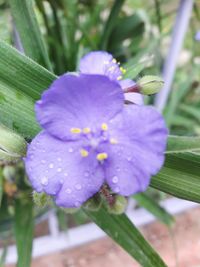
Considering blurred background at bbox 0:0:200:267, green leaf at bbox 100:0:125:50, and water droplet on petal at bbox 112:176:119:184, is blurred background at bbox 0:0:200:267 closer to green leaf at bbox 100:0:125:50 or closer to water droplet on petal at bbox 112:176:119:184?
green leaf at bbox 100:0:125:50

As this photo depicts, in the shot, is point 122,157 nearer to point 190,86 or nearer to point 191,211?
point 190,86

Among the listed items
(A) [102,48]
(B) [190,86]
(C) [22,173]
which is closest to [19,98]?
(C) [22,173]

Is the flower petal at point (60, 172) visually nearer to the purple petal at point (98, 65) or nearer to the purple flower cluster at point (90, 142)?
the purple flower cluster at point (90, 142)

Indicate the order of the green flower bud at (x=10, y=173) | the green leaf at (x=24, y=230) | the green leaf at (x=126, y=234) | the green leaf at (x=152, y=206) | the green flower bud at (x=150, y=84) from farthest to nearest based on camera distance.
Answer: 1. the green leaf at (x=152, y=206)
2. the green flower bud at (x=10, y=173)
3. the green leaf at (x=24, y=230)
4. the green leaf at (x=126, y=234)
5. the green flower bud at (x=150, y=84)

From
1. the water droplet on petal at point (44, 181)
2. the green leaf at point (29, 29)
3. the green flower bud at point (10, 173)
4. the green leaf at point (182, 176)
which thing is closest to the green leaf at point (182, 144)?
the green leaf at point (182, 176)

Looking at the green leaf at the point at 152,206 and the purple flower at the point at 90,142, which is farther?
the green leaf at the point at 152,206

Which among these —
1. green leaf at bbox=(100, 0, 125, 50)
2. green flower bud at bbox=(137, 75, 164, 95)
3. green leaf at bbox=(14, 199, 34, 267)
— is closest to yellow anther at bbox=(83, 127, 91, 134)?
green flower bud at bbox=(137, 75, 164, 95)

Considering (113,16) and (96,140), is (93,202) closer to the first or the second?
(96,140)
